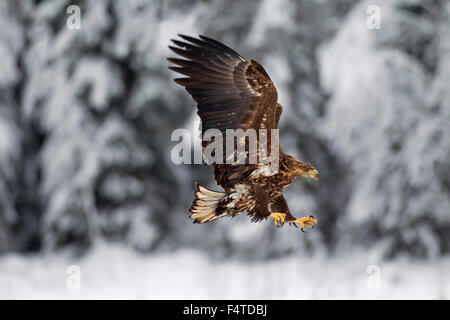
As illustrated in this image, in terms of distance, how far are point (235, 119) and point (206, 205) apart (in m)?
0.22

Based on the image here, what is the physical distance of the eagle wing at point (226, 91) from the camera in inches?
50.2

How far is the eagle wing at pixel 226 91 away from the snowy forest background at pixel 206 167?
4503mm

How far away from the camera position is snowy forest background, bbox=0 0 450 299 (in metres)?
7.63

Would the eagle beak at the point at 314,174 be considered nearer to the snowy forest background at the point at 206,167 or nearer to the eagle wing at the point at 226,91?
the eagle wing at the point at 226,91

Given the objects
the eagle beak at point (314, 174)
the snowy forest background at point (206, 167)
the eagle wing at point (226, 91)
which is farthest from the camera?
the snowy forest background at point (206, 167)

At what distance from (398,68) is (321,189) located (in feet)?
8.29

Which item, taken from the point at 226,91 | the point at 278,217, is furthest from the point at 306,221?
the point at 226,91

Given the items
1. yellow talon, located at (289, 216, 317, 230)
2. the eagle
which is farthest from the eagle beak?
yellow talon, located at (289, 216, 317, 230)

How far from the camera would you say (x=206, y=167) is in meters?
9.35

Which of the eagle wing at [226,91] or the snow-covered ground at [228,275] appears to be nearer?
the eagle wing at [226,91]

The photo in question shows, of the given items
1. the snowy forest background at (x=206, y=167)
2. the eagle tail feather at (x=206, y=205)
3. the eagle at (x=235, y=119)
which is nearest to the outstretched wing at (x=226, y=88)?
the eagle at (x=235, y=119)

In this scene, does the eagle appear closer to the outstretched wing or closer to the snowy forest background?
the outstretched wing

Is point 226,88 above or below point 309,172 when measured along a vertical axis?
above

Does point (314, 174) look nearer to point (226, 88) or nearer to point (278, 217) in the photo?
point (278, 217)
